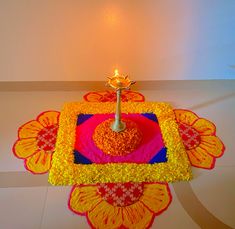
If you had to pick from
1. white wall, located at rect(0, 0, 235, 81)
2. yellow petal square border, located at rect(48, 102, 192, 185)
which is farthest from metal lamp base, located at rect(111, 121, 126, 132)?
white wall, located at rect(0, 0, 235, 81)

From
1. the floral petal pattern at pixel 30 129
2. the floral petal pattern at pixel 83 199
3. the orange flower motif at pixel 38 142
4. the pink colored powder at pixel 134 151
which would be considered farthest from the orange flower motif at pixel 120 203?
the floral petal pattern at pixel 30 129

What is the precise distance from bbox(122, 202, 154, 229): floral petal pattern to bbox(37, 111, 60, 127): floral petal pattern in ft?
2.61

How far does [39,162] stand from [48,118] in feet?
1.25

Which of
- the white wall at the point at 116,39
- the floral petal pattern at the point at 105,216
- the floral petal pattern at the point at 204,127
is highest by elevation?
the white wall at the point at 116,39

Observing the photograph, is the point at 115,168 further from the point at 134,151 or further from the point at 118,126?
the point at 118,126

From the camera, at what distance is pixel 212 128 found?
1.76 meters

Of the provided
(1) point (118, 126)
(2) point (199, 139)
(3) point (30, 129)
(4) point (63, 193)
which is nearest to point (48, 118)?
(3) point (30, 129)

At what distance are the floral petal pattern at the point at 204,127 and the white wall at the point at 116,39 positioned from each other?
48cm

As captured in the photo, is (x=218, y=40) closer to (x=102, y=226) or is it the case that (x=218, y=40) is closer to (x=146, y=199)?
(x=146, y=199)

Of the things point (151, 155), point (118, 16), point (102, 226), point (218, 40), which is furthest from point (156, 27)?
point (102, 226)

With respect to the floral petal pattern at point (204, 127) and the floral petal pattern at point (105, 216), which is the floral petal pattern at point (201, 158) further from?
the floral petal pattern at point (105, 216)

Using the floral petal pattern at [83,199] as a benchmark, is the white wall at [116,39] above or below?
above

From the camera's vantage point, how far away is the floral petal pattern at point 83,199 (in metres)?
1.29

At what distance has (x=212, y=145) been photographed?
5.39 feet
